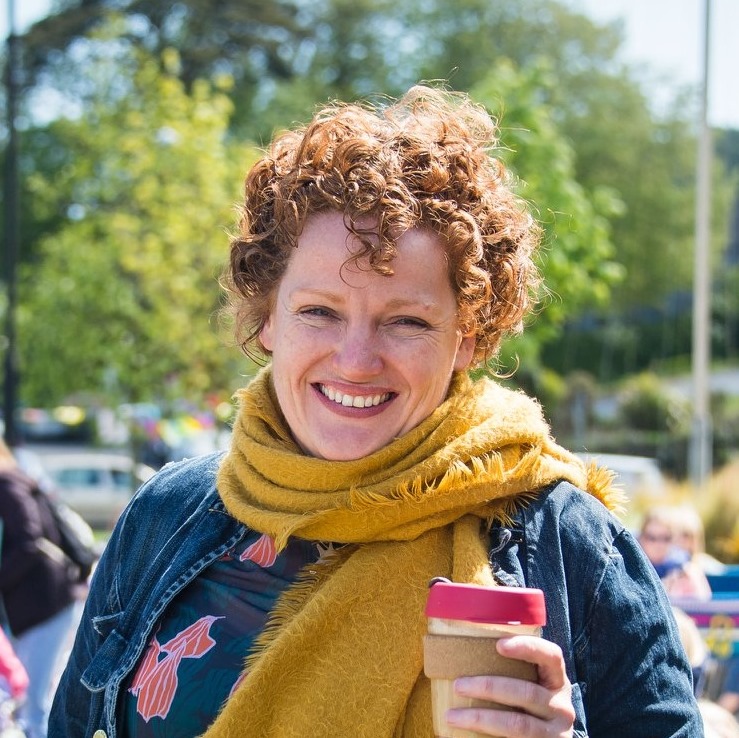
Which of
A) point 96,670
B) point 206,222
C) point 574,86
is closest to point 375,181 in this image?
point 96,670

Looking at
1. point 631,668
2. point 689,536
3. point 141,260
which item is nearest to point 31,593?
point 689,536

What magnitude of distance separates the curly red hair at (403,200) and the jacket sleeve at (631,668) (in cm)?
53

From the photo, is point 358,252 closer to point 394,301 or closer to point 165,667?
point 394,301

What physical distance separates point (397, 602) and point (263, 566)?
28cm

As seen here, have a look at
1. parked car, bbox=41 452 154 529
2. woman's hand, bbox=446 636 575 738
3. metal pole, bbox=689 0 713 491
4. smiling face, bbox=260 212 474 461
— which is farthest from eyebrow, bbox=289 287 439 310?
parked car, bbox=41 452 154 529

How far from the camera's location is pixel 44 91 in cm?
2783

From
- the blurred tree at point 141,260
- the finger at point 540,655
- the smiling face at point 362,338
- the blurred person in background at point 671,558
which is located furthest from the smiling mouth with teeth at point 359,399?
the blurred tree at point 141,260

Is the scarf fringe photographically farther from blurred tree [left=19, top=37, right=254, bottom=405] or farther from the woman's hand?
blurred tree [left=19, top=37, right=254, bottom=405]

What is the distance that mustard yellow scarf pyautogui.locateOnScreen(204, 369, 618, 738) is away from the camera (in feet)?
5.60

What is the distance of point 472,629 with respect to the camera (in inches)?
54.0

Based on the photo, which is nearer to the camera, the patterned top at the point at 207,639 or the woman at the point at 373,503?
the woman at the point at 373,503

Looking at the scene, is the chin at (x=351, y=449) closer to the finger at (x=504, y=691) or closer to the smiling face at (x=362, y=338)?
the smiling face at (x=362, y=338)

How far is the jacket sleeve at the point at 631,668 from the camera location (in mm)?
1645

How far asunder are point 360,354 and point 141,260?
12.7 meters
